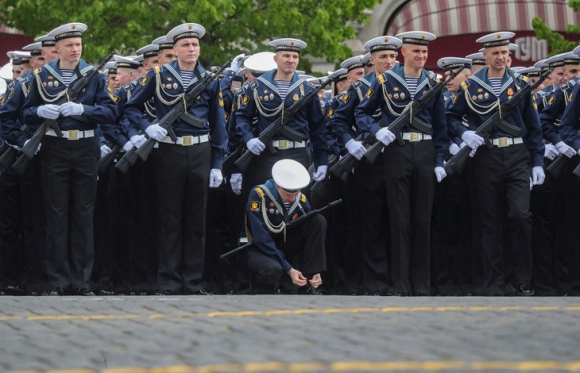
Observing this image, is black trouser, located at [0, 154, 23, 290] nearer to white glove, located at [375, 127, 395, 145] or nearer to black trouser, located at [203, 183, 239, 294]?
black trouser, located at [203, 183, 239, 294]

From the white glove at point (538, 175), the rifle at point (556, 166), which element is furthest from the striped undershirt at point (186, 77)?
the rifle at point (556, 166)

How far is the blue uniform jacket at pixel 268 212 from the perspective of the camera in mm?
11906

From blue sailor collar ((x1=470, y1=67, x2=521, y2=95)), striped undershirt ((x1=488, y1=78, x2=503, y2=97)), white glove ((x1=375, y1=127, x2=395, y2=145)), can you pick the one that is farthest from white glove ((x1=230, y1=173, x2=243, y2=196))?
striped undershirt ((x1=488, y1=78, x2=503, y2=97))

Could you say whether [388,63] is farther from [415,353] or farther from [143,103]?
[415,353]

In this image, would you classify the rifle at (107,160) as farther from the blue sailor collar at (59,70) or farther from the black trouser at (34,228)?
the blue sailor collar at (59,70)

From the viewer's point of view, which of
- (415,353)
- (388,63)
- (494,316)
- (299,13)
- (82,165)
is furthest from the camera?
(299,13)

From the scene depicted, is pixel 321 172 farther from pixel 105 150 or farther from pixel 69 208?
pixel 69 208

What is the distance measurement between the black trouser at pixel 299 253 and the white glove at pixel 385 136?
77 cm

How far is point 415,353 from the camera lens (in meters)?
6.76

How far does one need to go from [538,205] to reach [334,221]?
69.6 inches

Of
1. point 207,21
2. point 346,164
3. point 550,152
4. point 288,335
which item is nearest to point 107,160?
point 346,164

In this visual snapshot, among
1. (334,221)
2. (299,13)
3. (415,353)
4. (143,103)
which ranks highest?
(299,13)

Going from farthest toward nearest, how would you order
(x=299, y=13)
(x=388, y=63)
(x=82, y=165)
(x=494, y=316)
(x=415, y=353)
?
(x=299, y=13), (x=388, y=63), (x=82, y=165), (x=494, y=316), (x=415, y=353)

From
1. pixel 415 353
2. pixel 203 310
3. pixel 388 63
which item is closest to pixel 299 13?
pixel 388 63
